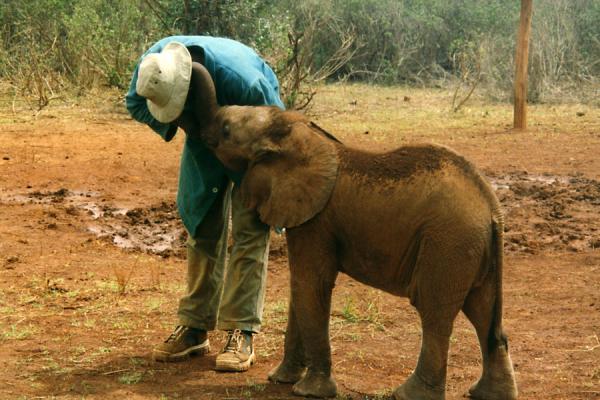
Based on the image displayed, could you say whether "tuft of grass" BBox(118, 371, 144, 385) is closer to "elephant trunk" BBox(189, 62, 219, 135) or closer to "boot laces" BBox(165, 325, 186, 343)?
"boot laces" BBox(165, 325, 186, 343)

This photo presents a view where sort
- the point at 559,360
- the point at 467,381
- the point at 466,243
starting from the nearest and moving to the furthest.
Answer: the point at 466,243 < the point at 467,381 < the point at 559,360

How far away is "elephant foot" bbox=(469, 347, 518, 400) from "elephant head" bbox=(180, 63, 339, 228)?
3.48 ft

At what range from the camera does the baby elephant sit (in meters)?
4.39

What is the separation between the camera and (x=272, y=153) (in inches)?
181

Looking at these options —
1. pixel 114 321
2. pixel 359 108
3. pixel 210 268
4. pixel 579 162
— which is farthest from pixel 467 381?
pixel 359 108

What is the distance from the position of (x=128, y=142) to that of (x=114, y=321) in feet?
19.3

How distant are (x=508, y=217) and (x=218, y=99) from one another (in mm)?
4659

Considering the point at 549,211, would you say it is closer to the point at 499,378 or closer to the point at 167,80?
the point at 499,378

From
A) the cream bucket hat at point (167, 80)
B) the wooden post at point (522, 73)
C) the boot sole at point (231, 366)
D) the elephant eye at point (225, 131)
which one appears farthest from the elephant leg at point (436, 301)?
the wooden post at point (522, 73)

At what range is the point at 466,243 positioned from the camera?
4359 mm

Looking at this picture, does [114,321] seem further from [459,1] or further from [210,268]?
[459,1]

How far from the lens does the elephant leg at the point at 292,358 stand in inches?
197

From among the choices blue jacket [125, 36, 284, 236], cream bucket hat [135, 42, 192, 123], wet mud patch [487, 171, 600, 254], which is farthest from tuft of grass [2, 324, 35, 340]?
wet mud patch [487, 171, 600, 254]

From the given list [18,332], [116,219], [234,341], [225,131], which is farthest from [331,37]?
[225,131]
